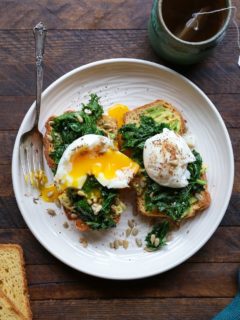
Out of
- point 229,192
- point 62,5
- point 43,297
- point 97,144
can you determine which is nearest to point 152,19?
point 62,5

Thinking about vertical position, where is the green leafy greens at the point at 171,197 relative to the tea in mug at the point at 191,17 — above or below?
below

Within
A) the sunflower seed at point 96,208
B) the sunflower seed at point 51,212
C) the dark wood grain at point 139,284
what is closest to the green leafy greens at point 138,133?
the sunflower seed at point 96,208

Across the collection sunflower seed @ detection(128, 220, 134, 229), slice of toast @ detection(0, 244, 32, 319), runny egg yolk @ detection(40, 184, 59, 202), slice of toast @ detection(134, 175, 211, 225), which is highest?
slice of toast @ detection(134, 175, 211, 225)

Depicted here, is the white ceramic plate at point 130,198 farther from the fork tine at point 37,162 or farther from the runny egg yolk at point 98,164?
the runny egg yolk at point 98,164

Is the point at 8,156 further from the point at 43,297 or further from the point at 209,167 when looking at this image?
the point at 209,167

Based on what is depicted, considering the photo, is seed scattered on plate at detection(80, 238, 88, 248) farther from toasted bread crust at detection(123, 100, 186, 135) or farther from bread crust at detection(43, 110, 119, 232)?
toasted bread crust at detection(123, 100, 186, 135)

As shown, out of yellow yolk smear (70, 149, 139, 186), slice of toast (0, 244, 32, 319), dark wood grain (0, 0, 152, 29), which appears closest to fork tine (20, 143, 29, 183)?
yellow yolk smear (70, 149, 139, 186)

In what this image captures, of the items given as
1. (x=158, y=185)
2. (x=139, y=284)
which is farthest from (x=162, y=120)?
(x=139, y=284)
